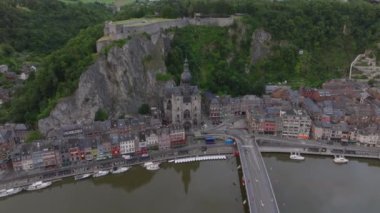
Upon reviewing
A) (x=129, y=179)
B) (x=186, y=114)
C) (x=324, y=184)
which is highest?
(x=186, y=114)

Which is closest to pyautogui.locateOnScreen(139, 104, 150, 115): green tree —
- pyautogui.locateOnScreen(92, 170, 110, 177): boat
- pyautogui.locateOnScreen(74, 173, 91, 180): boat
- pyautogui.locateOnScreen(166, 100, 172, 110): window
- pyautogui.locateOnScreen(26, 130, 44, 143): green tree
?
pyautogui.locateOnScreen(166, 100, 172, 110): window

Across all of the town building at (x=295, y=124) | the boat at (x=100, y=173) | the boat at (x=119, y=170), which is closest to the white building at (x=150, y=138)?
the boat at (x=119, y=170)

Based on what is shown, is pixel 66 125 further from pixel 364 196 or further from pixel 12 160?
pixel 364 196

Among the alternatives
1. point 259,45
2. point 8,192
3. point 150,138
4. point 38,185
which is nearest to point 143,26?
point 150,138

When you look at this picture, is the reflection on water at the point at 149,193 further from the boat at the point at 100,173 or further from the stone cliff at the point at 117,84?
the stone cliff at the point at 117,84

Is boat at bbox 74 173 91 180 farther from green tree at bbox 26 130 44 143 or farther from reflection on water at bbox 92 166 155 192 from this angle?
green tree at bbox 26 130 44 143

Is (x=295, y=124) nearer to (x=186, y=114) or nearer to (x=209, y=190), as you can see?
(x=186, y=114)
